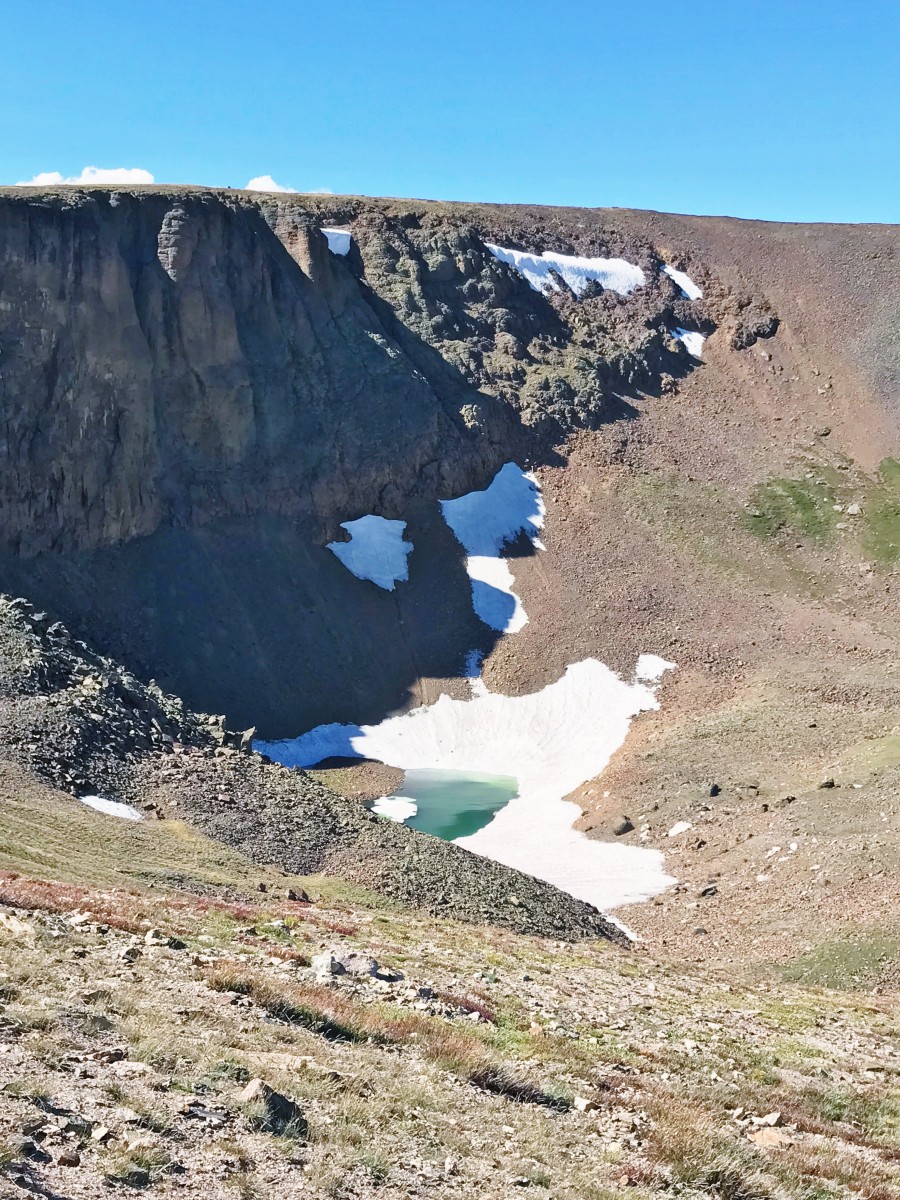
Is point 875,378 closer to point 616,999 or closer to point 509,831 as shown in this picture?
point 509,831

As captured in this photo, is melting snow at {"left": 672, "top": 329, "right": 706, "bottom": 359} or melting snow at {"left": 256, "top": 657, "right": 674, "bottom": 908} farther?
melting snow at {"left": 672, "top": 329, "right": 706, "bottom": 359}

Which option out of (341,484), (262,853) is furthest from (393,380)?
(262,853)

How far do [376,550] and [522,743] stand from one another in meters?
15.4

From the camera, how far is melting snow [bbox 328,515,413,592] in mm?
67000

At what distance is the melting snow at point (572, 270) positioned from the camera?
87.9m

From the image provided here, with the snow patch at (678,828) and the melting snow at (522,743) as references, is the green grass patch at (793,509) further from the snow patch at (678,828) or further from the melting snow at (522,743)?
the snow patch at (678,828)

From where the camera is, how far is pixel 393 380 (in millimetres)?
74188

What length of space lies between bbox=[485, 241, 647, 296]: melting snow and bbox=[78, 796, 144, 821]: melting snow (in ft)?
202

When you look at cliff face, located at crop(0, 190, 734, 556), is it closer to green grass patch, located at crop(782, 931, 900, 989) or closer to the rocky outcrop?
the rocky outcrop

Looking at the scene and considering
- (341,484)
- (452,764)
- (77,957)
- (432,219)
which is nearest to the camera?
(77,957)

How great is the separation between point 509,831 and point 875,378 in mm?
53286

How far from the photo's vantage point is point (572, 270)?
90.4 m

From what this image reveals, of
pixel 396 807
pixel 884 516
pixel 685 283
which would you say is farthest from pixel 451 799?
pixel 685 283

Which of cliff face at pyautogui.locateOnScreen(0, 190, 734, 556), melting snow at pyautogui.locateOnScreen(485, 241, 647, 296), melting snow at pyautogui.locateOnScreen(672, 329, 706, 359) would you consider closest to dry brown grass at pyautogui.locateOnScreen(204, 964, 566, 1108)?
cliff face at pyautogui.locateOnScreen(0, 190, 734, 556)
